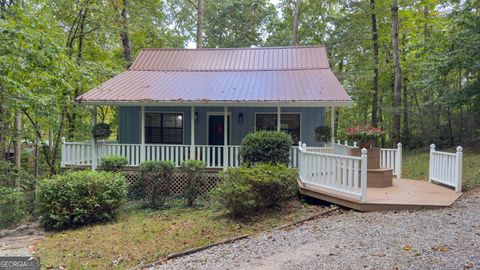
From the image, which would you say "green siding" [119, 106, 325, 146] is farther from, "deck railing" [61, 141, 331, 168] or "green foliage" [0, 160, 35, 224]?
"green foliage" [0, 160, 35, 224]

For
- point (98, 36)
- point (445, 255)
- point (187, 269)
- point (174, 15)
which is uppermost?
point (174, 15)

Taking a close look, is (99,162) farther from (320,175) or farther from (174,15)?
(174,15)

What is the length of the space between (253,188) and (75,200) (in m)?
3.75

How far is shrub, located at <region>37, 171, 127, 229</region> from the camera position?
22.2 feet

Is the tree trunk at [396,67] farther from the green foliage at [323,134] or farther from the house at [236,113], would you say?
the green foliage at [323,134]

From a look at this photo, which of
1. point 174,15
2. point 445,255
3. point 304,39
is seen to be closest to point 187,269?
point 445,255

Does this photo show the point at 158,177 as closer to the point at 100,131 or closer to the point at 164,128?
the point at 100,131

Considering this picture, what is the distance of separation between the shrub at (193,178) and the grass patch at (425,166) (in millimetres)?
6546

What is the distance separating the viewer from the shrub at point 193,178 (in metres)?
8.62

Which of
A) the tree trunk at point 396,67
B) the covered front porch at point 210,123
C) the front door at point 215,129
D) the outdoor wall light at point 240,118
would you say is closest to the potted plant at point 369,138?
the covered front porch at point 210,123

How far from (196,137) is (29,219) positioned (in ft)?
18.1

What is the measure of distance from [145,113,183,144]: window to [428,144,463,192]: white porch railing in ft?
25.8

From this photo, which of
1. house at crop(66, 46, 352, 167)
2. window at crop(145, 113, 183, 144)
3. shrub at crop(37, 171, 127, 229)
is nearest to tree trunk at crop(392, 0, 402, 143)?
house at crop(66, 46, 352, 167)

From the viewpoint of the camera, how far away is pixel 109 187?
282 inches
